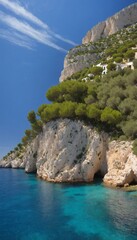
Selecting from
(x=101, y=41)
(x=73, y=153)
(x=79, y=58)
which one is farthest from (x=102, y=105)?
(x=101, y=41)

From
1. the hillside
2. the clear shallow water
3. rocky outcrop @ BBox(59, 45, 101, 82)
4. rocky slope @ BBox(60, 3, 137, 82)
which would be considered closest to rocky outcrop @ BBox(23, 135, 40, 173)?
the clear shallow water

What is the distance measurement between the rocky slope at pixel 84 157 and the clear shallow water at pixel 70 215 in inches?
149

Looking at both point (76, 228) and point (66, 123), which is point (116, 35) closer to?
point (66, 123)

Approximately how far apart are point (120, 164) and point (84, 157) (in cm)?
579

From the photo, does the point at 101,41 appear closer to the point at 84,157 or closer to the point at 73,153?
the point at 73,153

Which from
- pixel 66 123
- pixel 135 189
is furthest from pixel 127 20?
pixel 135 189

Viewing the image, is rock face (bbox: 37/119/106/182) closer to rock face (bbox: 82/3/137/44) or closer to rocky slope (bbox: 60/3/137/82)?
rocky slope (bbox: 60/3/137/82)

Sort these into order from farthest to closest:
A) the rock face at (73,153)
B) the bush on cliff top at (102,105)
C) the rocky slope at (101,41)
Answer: the rocky slope at (101,41), the bush on cliff top at (102,105), the rock face at (73,153)

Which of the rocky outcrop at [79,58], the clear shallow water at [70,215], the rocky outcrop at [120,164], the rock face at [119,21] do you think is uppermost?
the rock face at [119,21]

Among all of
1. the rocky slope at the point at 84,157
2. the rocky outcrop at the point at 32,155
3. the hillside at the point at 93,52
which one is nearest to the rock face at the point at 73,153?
the rocky slope at the point at 84,157

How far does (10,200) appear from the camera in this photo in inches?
1101

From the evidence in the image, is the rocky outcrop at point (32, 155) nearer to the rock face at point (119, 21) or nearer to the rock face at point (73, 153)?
the rock face at point (73, 153)

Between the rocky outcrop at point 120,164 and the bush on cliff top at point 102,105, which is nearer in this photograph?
the rocky outcrop at point 120,164

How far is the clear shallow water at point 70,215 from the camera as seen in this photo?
16.6 m
